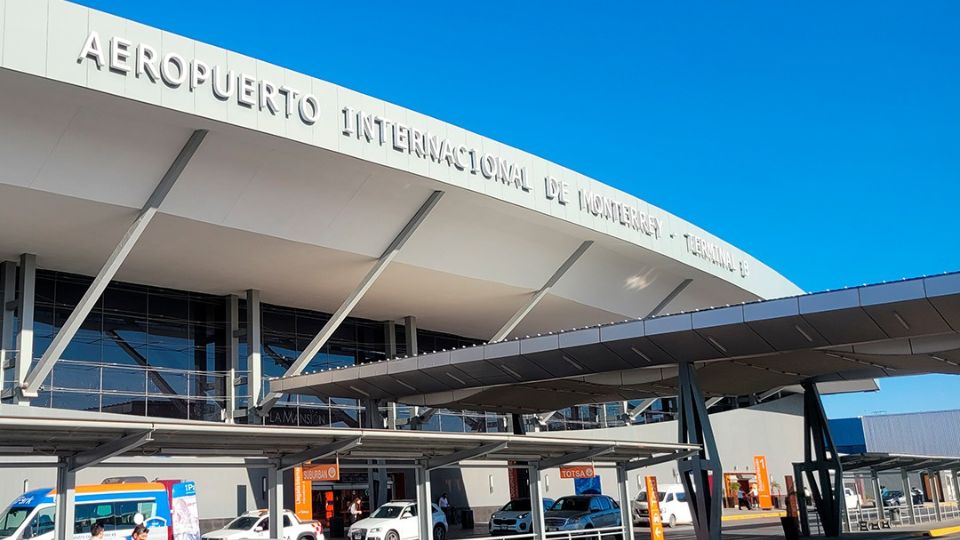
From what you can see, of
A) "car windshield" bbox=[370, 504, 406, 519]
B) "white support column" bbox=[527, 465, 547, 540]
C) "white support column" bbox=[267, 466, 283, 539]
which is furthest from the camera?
"car windshield" bbox=[370, 504, 406, 519]

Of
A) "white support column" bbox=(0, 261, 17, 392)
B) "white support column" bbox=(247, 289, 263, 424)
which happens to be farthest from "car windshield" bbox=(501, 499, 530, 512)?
"white support column" bbox=(0, 261, 17, 392)

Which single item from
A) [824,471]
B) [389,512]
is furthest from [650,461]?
[389,512]

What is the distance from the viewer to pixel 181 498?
25500mm

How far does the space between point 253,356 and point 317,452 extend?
20349 millimetres

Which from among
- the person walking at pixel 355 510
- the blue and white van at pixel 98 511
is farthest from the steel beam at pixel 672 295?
the blue and white van at pixel 98 511

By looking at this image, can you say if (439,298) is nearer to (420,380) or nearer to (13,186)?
(420,380)

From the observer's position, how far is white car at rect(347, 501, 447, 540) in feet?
93.2

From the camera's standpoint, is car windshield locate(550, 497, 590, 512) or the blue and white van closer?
the blue and white van

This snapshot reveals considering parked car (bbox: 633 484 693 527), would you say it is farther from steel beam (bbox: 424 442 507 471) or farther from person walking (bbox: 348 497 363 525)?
steel beam (bbox: 424 442 507 471)

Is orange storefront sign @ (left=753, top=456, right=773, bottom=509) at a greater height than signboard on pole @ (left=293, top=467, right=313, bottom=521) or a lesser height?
lesser

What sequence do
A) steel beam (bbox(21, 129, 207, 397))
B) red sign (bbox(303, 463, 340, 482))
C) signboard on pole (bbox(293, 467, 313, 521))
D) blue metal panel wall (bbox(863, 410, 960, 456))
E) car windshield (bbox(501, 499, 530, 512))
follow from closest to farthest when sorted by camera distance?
1. red sign (bbox(303, 463, 340, 482))
2. signboard on pole (bbox(293, 467, 313, 521))
3. steel beam (bbox(21, 129, 207, 397))
4. car windshield (bbox(501, 499, 530, 512))
5. blue metal panel wall (bbox(863, 410, 960, 456))

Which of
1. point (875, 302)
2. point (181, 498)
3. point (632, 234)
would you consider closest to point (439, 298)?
point (632, 234)

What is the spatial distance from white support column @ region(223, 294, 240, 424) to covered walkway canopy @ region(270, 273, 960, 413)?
3.35m

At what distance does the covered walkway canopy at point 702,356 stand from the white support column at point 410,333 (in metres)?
7.84
